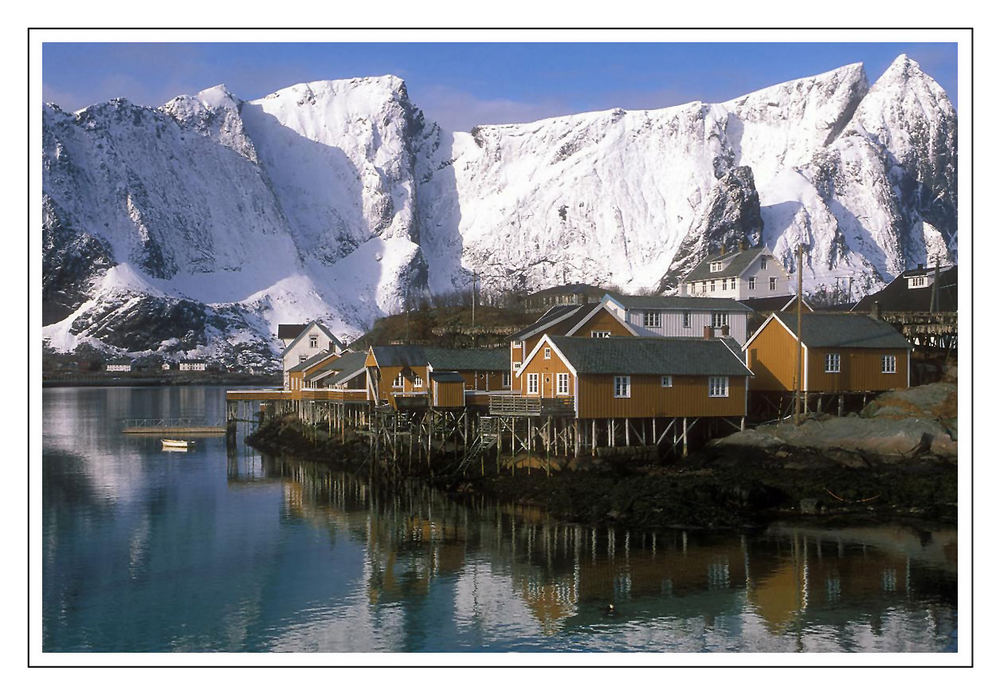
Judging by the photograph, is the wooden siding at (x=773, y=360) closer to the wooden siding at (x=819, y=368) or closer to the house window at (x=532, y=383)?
the wooden siding at (x=819, y=368)

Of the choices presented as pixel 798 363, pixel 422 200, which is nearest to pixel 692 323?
pixel 798 363

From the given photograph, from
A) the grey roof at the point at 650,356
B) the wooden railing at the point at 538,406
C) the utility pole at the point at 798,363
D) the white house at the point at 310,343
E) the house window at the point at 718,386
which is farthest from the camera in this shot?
the white house at the point at 310,343

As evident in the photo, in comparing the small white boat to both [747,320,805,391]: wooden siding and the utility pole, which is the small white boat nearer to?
[747,320,805,391]: wooden siding

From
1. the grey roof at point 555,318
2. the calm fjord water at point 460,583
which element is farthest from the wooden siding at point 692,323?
the calm fjord water at point 460,583

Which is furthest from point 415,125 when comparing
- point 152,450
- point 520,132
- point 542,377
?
point 542,377

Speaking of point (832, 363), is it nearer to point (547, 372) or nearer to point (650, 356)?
point (650, 356)
